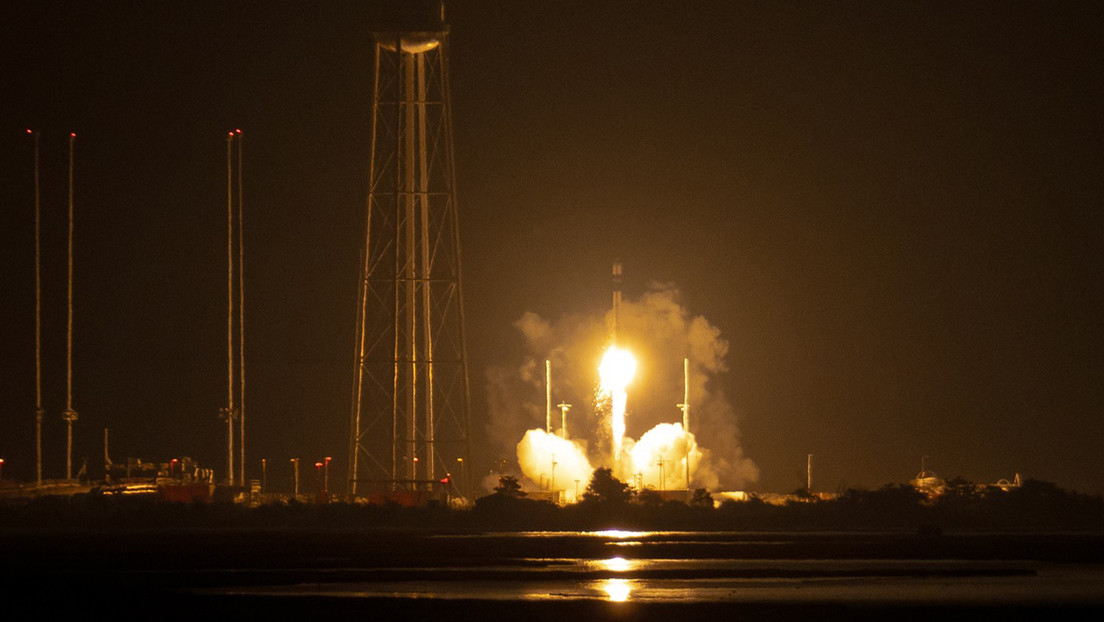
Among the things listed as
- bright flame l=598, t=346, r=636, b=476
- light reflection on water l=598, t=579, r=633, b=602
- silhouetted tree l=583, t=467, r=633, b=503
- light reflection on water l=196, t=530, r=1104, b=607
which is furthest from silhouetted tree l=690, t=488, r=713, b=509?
light reflection on water l=598, t=579, r=633, b=602

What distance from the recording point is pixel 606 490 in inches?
3551

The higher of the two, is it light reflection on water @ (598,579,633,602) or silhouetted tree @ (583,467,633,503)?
silhouetted tree @ (583,467,633,503)

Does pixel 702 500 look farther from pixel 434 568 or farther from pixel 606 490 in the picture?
pixel 434 568

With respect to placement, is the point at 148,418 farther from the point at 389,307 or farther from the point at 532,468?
the point at 389,307

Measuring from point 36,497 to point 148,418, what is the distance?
6548 cm

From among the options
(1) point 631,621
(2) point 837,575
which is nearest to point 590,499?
(2) point 837,575

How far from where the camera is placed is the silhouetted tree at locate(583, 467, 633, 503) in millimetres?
89188

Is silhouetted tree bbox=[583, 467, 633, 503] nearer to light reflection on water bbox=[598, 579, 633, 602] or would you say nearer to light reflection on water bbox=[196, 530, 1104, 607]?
light reflection on water bbox=[196, 530, 1104, 607]

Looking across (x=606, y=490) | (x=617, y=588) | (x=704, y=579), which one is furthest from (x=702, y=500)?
(x=617, y=588)

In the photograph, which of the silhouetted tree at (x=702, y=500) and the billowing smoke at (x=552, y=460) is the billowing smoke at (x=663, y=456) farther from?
the silhouetted tree at (x=702, y=500)

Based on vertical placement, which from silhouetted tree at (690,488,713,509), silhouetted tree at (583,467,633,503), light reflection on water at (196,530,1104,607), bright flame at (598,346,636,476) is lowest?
silhouetted tree at (690,488,713,509)

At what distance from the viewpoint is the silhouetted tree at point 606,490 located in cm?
8919

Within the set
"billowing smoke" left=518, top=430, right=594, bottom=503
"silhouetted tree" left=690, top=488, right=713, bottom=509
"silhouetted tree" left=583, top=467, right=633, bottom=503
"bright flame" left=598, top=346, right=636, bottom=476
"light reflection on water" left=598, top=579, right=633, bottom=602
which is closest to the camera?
A: "light reflection on water" left=598, top=579, right=633, bottom=602

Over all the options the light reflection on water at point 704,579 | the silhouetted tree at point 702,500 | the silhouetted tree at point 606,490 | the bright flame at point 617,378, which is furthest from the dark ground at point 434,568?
the bright flame at point 617,378
